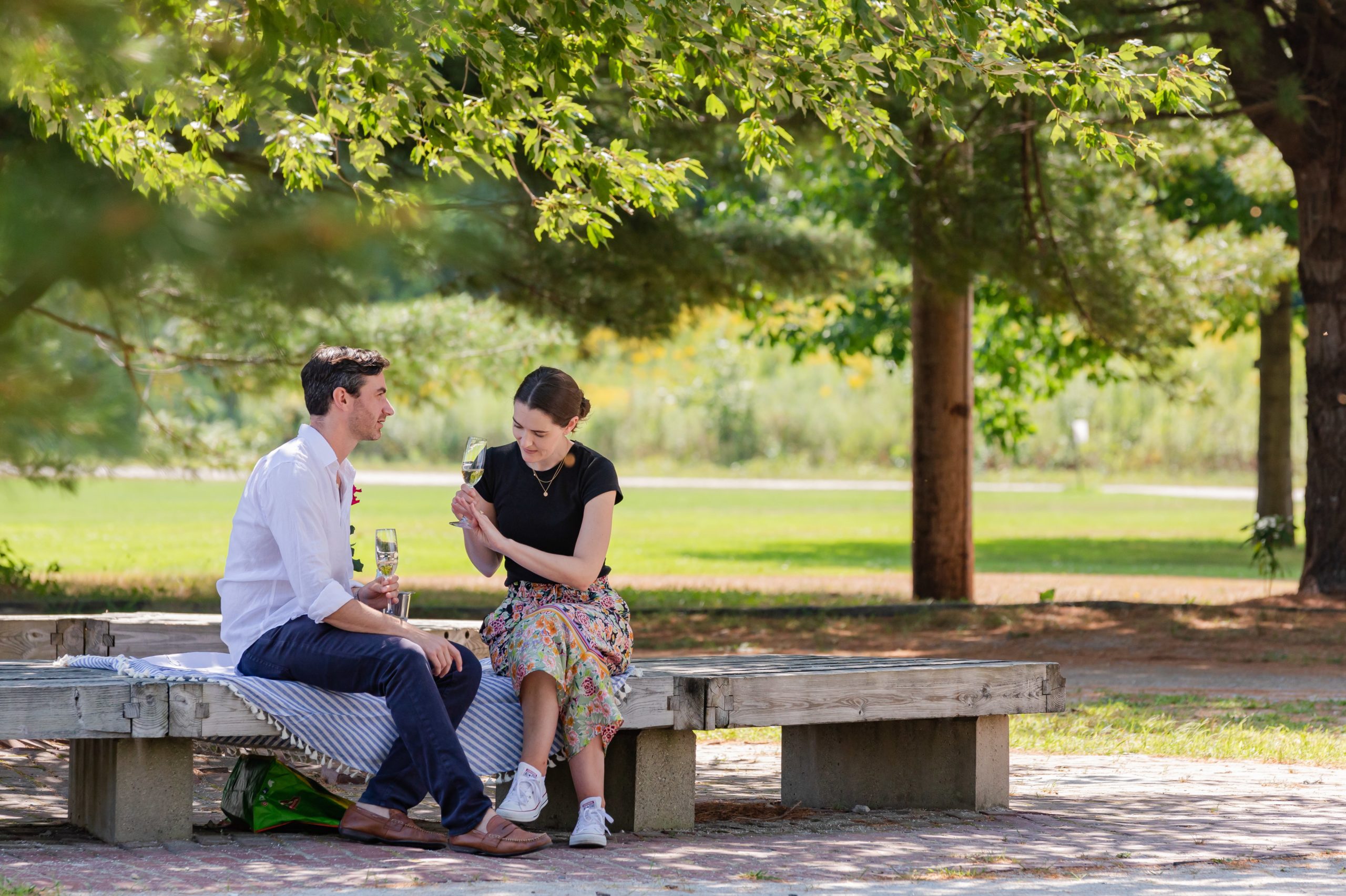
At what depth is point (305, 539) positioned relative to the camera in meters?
4.54

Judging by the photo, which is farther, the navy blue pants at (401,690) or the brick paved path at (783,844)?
the navy blue pants at (401,690)

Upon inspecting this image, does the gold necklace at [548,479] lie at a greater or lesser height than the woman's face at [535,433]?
lesser

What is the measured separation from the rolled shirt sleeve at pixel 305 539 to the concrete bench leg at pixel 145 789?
49 cm

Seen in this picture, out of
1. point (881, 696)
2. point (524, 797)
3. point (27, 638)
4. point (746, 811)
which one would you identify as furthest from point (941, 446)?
point (524, 797)

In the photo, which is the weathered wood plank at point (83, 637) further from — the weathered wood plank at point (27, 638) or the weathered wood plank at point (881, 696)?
the weathered wood plank at point (881, 696)

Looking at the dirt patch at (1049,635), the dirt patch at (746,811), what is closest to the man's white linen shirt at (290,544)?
the dirt patch at (746,811)

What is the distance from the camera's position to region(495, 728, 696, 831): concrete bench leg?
503 cm

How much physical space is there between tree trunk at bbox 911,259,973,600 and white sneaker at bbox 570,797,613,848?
924 cm

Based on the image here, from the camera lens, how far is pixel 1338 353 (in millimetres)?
12688

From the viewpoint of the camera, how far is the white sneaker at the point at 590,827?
4.66 meters

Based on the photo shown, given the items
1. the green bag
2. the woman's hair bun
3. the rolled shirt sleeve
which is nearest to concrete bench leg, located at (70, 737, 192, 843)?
the green bag

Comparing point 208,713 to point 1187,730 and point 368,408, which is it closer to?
point 368,408

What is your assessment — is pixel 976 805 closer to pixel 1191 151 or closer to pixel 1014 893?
pixel 1014 893

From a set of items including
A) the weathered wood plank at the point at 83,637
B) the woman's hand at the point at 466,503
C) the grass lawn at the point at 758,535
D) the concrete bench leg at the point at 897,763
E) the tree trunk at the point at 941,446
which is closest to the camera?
the woman's hand at the point at 466,503
